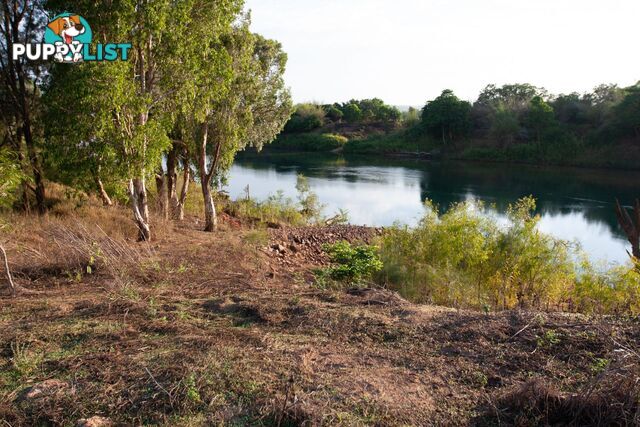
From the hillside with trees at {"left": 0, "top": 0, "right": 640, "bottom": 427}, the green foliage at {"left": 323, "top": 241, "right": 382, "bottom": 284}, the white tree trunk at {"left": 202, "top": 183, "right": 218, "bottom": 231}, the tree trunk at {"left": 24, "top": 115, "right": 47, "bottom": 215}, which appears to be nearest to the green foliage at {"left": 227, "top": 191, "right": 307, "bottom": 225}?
the hillside with trees at {"left": 0, "top": 0, "right": 640, "bottom": 427}

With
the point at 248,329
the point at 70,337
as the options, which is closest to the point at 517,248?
the point at 248,329

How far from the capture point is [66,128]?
8.45 meters

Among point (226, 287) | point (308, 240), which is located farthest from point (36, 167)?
point (226, 287)

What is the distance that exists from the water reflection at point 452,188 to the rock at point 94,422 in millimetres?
14718

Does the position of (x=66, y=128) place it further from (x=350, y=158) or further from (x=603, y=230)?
(x=350, y=158)

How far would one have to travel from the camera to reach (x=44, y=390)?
3.48 m

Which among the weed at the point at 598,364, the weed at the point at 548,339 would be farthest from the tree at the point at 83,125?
the weed at the point at 598,364

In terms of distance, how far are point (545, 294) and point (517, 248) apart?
3.62 feet

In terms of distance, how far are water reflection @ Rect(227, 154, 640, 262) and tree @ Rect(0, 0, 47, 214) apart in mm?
11884

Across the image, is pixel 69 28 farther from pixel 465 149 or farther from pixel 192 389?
pixel 465 149

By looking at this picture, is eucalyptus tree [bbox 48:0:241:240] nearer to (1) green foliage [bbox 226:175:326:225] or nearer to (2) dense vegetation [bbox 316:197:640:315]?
(2) dense vegetation [bbox 316:197:640:315]

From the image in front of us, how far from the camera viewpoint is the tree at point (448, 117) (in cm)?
5431

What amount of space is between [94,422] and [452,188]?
31.9 meters

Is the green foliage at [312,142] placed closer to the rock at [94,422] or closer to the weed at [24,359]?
the weed at [24,359]
